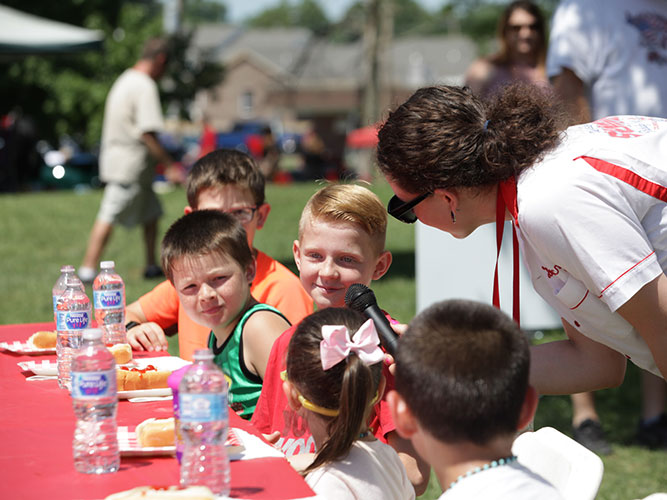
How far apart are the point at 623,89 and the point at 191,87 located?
26820 millimetres

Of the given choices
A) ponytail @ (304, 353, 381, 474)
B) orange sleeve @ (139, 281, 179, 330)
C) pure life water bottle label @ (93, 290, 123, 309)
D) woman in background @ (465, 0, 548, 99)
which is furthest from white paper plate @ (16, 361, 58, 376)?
woman in background @ (465, 0, 548, 99)

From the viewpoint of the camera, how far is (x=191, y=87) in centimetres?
3016

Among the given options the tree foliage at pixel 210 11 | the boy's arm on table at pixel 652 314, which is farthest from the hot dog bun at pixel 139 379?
the tree foliage at pixel 210 11

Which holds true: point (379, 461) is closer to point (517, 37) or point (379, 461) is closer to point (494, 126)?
point (494, 126)

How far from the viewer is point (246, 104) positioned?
7856 centimetres

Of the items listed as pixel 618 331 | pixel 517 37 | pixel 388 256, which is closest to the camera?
pixel 618 331

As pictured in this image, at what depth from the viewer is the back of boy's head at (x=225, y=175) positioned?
3814 millimetres

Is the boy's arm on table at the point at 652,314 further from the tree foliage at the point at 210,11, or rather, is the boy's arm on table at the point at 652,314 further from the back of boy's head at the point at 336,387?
the tree foliage at the point at 210,11

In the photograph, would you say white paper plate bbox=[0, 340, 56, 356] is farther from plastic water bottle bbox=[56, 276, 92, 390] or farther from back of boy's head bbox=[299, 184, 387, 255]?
back of boy's head bbox=[299, 184, 387, 255]

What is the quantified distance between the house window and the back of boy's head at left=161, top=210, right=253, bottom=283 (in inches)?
2963

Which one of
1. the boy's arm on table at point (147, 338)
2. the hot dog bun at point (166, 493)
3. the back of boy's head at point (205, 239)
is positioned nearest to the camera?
the hot dog bun at point (166, 493)

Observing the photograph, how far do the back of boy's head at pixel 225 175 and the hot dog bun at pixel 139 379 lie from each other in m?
1.33

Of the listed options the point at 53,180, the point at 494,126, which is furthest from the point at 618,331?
the point at 53,180

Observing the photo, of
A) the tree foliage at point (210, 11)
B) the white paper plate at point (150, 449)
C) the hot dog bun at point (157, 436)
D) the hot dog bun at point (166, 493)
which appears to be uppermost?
the tree foliage at point (210, 11)
